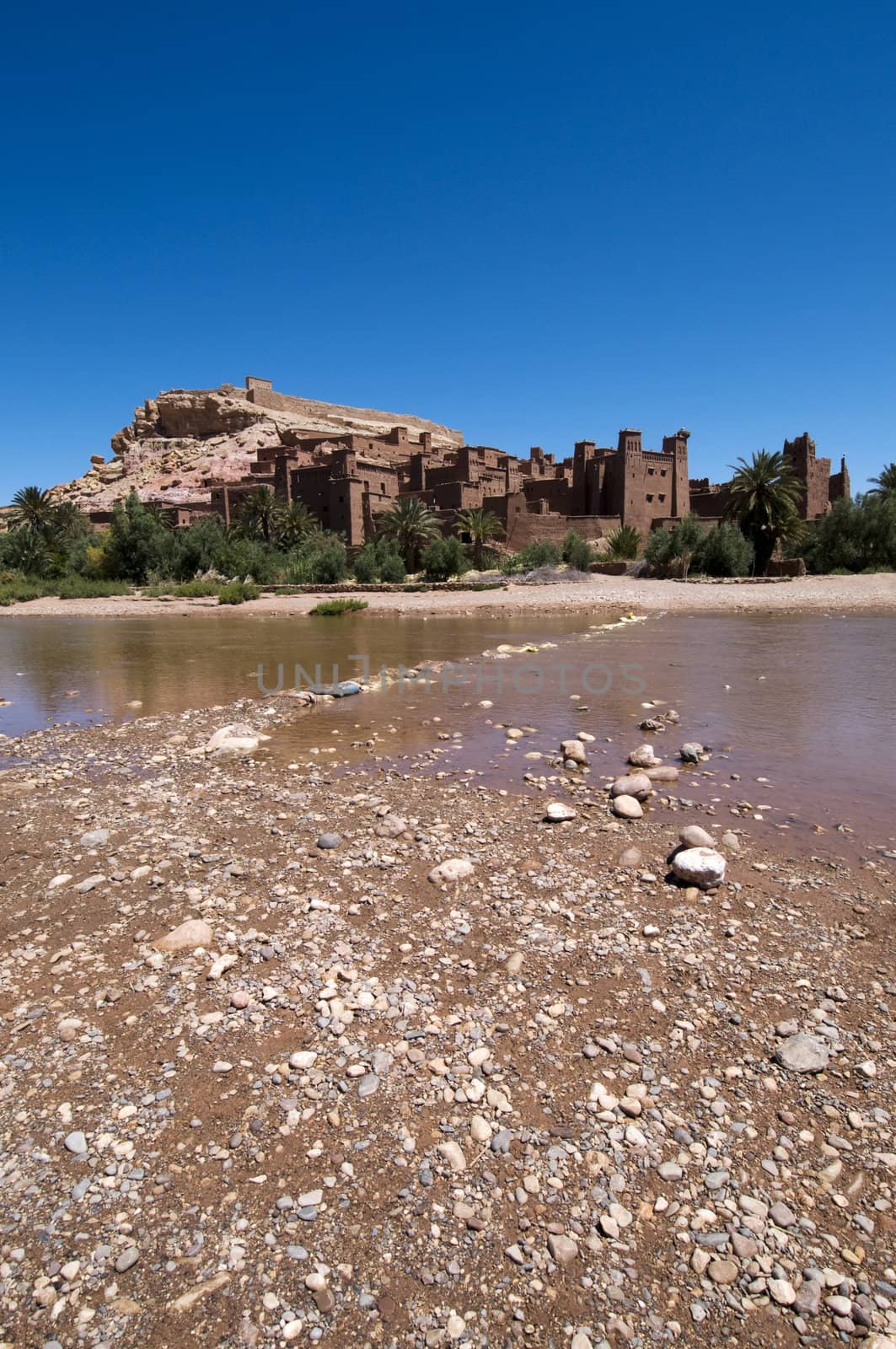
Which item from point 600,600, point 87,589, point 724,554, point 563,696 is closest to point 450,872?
point 563,696

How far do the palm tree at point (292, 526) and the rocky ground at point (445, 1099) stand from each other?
4866cm

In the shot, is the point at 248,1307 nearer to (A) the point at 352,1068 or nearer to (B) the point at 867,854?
(A) the point at 352,1068

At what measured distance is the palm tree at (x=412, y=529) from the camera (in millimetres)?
46000

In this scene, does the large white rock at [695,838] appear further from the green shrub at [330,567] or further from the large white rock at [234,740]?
the green shrub at [330,567]

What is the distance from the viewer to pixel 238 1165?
239 centimetres

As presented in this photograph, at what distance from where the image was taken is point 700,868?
4.27 meters

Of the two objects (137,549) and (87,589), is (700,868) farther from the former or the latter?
(137,549)

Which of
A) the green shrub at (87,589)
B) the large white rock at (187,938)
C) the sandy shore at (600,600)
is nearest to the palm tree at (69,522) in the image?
the green shrub at (87,589)

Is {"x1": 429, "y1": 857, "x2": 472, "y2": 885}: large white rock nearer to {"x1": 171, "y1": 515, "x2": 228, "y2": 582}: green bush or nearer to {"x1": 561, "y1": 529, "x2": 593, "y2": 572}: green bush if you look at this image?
→ {"x1": 561, "y1": 529, "x2": 593, "y2": 572}: green bush

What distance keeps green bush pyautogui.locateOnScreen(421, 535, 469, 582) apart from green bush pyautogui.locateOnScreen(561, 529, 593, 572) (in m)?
6.56

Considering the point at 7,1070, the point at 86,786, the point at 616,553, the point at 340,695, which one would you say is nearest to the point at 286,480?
the point at 616,553

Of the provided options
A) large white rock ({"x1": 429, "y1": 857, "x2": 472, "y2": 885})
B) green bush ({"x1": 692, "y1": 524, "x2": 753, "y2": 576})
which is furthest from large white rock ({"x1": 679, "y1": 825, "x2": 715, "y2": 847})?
green bush ({"x1": 692, "y1": 524, "x2": 753, "y2": 576})

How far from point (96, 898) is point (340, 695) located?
7369 millimetres

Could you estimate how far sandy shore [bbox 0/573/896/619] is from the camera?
106ft
